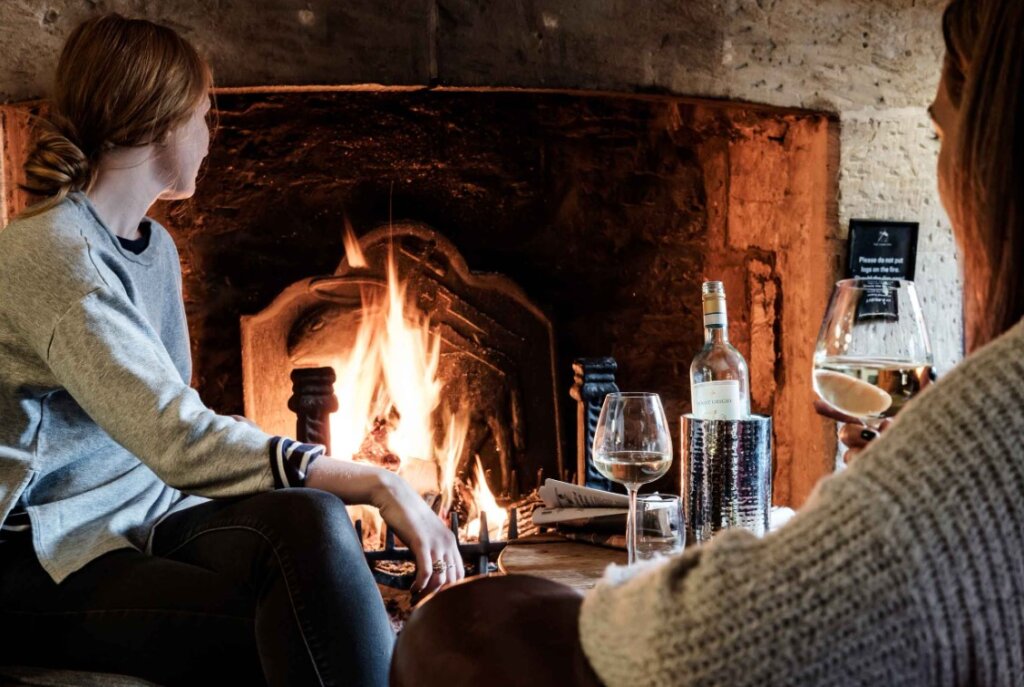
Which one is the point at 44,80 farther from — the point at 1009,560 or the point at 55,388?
the point at 1009,560

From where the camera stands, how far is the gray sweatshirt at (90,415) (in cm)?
120

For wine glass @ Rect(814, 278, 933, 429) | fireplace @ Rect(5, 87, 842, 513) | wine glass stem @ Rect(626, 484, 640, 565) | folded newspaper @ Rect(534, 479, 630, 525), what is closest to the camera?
wine glass @ Rect(814, 278, 933, 429)

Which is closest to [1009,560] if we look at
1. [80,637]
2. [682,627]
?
[682,627]

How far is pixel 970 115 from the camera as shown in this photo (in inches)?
27.7

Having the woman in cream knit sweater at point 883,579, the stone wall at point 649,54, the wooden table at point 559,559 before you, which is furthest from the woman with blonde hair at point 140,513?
the stone wall at point 649,54

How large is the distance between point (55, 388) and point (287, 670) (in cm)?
50

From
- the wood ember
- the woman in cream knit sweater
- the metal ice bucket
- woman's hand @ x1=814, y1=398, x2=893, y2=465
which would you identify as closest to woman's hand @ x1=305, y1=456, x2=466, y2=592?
the metal ice bucket

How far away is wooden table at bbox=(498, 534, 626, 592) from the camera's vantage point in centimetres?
136

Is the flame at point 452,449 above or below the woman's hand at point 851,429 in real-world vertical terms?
below

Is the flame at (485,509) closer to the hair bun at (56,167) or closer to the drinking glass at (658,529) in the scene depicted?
Result: the drinking glass at (658,529)

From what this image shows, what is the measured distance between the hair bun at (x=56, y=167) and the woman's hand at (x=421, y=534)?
617 millimetres

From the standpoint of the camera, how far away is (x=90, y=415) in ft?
4.07

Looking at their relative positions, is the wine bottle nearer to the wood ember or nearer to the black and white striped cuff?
the black and white striped cuff

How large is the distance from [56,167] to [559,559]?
2.96ft
